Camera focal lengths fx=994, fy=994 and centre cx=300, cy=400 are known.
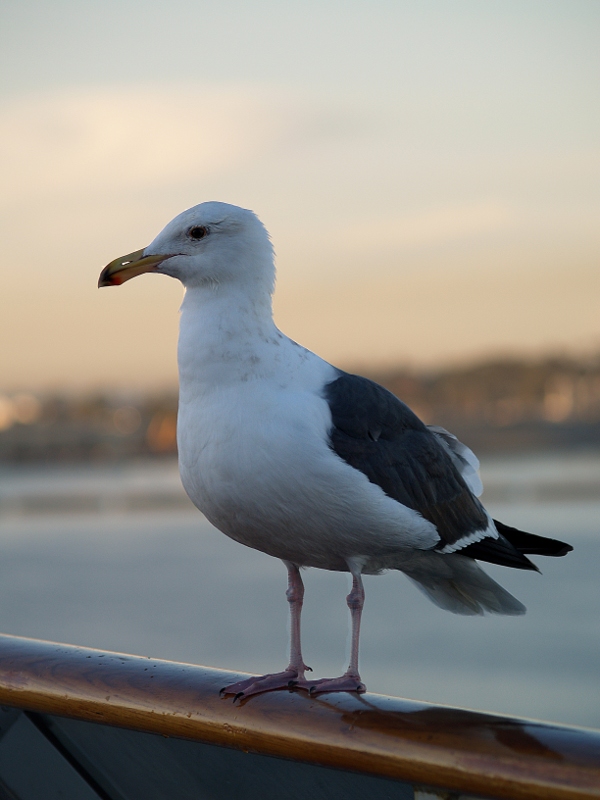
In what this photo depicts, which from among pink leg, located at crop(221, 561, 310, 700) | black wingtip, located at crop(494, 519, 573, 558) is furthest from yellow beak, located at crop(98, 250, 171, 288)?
black wingtip, located at crop(494, 519, 573, 558)

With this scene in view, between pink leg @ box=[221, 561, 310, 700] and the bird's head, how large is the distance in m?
0.74

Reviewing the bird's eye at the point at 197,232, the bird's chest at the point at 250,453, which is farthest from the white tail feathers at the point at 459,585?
the bird's eye at the point at 197,232

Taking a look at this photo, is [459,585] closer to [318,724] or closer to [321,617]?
[318,724]

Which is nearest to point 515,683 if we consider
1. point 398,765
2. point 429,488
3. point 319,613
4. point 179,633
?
point 319,613

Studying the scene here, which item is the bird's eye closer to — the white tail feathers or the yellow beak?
the yellow beak

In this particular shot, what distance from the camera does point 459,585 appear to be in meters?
2.72

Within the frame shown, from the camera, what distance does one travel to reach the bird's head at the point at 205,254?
2455 mm

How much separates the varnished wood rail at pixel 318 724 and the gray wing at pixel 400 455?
1.98 ft

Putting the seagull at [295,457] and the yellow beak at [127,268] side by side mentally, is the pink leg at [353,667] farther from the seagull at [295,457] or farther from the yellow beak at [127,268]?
the yellow beak at [127,268]

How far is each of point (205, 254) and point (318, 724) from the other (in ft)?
3.91

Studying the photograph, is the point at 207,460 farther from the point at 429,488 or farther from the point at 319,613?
the point at 319,613

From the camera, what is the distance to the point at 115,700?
6.48ft

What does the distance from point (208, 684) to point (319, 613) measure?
13847mm

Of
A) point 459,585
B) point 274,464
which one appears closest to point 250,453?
point 274,464
